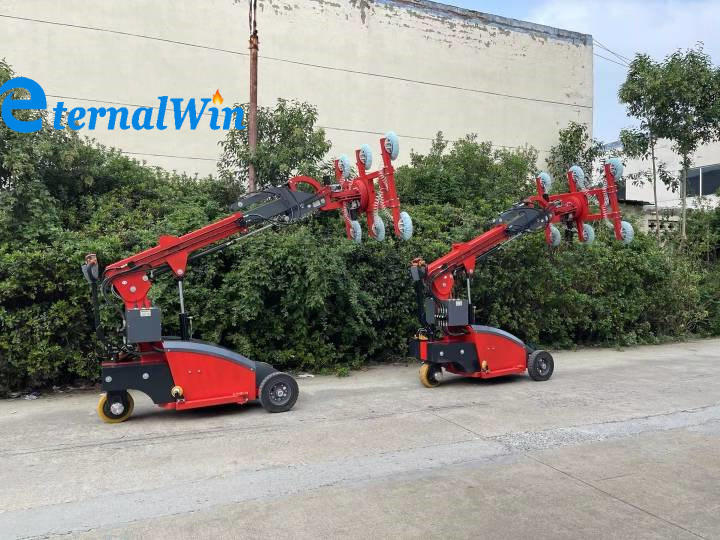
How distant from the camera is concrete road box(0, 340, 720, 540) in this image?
3904 mm

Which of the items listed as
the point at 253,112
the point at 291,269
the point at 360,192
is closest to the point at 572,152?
the point at 253,112

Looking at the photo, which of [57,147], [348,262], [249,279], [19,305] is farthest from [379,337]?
[57,147]

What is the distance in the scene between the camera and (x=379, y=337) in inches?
392

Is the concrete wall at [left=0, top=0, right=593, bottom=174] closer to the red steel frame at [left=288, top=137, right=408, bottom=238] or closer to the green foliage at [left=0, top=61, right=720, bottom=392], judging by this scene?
the green foliage at [left=0, top=61, right=720, bottom=392]

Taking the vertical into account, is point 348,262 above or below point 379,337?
above

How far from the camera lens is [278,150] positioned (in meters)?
11.5

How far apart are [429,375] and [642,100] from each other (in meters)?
11.1

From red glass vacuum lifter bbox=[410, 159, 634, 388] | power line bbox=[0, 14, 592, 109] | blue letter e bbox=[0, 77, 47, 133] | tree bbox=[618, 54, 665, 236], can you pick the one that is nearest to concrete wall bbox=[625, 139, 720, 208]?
power line bbox=[0, 14, 592, 109]

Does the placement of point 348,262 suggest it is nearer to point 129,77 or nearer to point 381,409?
point 381,409

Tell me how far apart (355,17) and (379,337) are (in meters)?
13.1

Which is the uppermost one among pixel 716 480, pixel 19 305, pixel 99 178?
pixel 99 178

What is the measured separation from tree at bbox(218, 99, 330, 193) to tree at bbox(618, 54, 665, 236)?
855cm

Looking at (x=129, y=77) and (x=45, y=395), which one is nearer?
(x=45, y=395)

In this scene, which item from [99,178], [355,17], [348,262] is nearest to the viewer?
[348,262]
